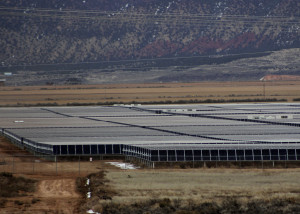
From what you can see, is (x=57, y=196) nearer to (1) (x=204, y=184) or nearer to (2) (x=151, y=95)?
(1) (x=204, y=184)

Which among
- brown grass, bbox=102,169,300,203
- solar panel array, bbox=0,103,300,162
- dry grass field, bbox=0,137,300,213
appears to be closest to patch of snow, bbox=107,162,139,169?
dry grass field, bbox=0,137,300,213

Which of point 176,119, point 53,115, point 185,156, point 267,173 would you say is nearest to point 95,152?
point 185,156

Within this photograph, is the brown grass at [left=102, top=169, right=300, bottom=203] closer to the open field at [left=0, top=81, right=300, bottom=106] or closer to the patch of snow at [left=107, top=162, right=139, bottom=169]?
the patch of snow at [left=107, top=162, right=139, bottom=169]

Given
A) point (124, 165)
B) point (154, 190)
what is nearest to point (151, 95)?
point (124, 165)

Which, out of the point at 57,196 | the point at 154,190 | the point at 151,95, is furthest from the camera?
the point at 151,95

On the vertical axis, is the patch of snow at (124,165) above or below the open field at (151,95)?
below

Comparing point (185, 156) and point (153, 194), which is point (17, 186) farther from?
point (185, 156)

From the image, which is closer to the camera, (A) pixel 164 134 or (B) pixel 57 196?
(B) pixel 57 196

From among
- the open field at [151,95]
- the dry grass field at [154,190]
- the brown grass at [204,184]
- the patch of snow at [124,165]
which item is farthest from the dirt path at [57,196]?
the open field at [151,95]

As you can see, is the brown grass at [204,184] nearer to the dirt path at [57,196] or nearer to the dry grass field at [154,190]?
the dry grass field at [154,190]

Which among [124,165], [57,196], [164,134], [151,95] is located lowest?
[57,196]
